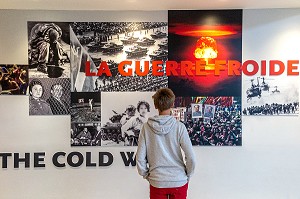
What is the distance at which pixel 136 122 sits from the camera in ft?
14.3

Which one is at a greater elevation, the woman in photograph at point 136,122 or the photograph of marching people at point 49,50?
the photograph of marching people at point 49,50

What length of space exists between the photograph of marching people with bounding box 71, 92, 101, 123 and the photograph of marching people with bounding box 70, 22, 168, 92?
0.07m

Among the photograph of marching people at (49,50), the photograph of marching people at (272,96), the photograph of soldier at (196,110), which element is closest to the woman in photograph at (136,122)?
the photograph of soldier at (196,110)

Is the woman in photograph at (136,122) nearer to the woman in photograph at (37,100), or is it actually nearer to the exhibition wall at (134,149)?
the exhibition wall at (134,149)

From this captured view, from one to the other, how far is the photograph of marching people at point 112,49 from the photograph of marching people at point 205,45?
16cm

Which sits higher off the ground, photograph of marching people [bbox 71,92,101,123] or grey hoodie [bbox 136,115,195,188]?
photograph of marching people [bbox 71,92,101,123]

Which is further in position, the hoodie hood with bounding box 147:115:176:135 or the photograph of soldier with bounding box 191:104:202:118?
the photograph of soldier with bounding box 191:104:202:118

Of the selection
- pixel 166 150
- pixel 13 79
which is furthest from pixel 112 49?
pixel 166 150

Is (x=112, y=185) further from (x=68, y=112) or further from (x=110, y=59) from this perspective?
(x=110, y=59)

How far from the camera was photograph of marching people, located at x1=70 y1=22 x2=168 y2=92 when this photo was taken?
431cm

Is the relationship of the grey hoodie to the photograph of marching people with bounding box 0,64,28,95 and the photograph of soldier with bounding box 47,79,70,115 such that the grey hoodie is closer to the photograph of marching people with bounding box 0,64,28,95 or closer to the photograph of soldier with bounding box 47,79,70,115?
the photograph of soldier with bounding box 47,79,70,115

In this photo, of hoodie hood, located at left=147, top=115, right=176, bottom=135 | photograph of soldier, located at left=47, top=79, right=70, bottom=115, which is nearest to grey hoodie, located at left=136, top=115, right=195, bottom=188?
hoodie hood, located at left=147, top=115, right=176, bottom=135

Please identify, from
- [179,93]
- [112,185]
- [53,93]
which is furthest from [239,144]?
Answer: [53,93]

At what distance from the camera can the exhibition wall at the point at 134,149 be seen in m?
4.29
